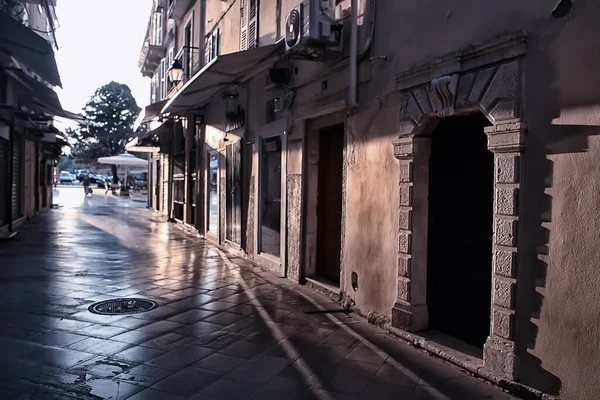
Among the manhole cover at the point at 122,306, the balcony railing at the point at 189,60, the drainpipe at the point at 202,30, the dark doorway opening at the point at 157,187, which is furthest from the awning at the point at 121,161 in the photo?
the manhole cover at the point at 122,306

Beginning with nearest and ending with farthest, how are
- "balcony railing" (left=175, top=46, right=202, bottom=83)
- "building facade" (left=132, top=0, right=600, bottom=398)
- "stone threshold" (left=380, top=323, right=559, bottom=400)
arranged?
"building facade" (left=132, top=0, right=600, bottom=398)
"stone threshold" (left=380, top=323, right=559, bottom=400)
"balcony railing" (left=175, top=46, right=202, bottom=83)

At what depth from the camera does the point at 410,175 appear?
17.0ft

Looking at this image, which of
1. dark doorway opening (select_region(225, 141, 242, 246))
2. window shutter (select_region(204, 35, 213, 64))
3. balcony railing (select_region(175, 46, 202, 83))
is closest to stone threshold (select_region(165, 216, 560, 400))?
dark doorway opening (select_region(225, 141, 242, 246))

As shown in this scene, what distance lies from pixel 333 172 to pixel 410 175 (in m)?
2.55

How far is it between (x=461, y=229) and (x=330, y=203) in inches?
114

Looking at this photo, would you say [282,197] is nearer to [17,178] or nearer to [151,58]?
[17,178]

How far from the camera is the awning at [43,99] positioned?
12.2m

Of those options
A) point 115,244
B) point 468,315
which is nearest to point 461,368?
point 468,315

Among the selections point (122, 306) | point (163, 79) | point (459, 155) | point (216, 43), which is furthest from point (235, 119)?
point (163, 79)

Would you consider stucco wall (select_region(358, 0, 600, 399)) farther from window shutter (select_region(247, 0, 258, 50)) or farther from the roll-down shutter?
the roll-down shutter

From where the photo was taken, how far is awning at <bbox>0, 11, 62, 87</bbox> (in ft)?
30.8

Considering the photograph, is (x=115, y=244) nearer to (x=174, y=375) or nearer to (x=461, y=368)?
(x=174, y=375)

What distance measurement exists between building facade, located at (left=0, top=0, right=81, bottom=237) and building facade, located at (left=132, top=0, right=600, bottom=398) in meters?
3.58

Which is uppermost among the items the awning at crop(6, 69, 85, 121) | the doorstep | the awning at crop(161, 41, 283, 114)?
the awning at crop(6, 69, 85, 121)
